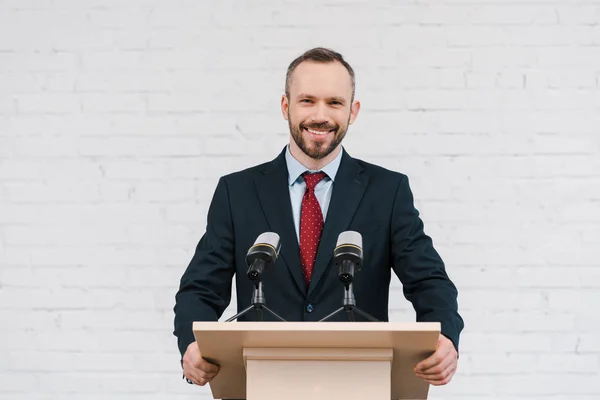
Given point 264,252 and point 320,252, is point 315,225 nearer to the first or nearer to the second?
point 320,252

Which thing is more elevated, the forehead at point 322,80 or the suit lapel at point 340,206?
the forehead at point 322,80

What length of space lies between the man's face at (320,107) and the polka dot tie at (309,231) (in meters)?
0.12

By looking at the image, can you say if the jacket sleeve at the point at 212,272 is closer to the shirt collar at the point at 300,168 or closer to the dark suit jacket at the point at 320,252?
the dark suit jacket at the point at 320,252

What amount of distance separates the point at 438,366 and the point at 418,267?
0.51m

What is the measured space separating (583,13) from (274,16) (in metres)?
1.06

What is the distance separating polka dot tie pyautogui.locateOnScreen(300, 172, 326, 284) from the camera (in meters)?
2.39

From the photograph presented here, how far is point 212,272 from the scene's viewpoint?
7.93 ft

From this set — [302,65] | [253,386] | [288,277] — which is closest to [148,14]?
[302,65]

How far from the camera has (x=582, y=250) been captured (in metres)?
3.26

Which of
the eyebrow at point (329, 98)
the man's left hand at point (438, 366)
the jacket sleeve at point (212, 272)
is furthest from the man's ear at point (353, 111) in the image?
the man's left hand at point (438, 366)

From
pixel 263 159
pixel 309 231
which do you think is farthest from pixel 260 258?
pixel 263 159

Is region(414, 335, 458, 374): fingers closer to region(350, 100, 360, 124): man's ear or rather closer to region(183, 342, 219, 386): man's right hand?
region(183, 342, 219, 386): man's right hand

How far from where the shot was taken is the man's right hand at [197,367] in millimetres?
1939

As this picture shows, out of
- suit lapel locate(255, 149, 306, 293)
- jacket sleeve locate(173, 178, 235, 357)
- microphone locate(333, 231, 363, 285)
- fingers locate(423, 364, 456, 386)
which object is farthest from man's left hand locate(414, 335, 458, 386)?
jacket sleeve locate(173, 178, 235, 357)
